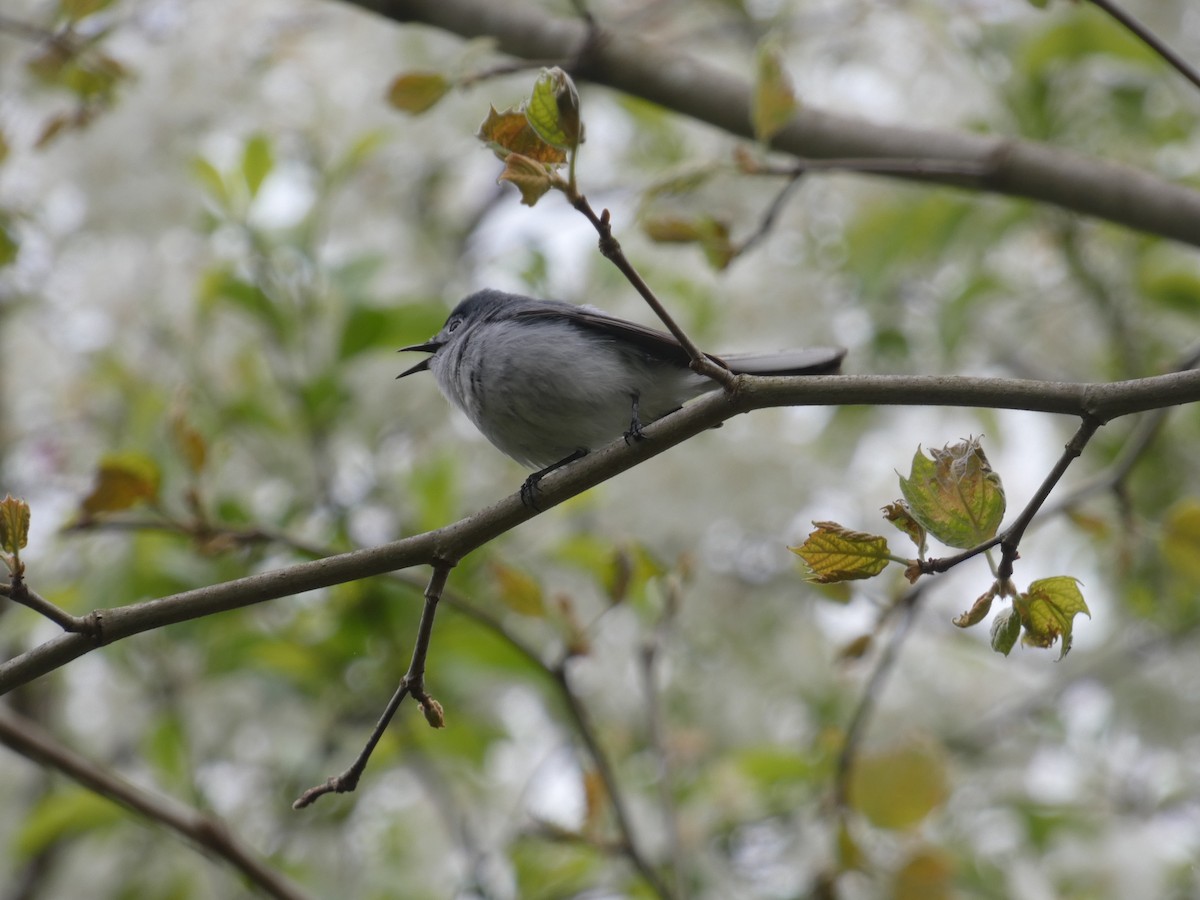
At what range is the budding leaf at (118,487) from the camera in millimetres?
2238

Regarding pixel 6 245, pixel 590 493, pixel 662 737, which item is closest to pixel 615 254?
pixel 662 737

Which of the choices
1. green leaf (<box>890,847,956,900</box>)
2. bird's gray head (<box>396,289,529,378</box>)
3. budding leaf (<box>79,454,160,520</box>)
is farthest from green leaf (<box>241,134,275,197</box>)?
green leaf (<box>890,847,956,900</box>)

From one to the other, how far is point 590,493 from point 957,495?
248cm

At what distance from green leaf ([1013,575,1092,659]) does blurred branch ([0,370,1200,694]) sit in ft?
0.71

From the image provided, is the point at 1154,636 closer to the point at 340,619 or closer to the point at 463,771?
the point at 463,771

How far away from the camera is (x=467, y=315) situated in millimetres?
3467

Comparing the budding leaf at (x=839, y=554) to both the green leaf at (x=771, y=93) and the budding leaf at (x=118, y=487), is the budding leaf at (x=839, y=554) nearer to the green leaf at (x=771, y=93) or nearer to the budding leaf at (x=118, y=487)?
the green leaf at (x=771, y=93)

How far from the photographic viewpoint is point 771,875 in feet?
14.3

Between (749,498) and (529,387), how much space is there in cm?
154

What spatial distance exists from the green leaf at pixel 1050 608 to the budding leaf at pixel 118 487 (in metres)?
1.56

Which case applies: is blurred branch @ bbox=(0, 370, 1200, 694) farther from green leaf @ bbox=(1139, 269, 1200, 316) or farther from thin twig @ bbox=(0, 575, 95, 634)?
green leaf @ bbox=(1139, 269, 1200, 316)

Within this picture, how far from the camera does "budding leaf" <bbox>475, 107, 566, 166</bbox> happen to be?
1.56 meters

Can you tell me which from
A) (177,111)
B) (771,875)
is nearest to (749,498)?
(771,875)

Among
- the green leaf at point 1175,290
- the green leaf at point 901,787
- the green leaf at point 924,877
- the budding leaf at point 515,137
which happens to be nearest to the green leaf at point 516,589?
the green leaf at point 901,787
